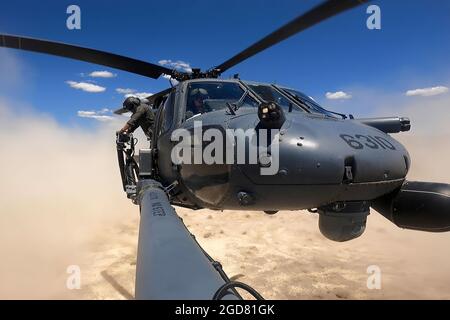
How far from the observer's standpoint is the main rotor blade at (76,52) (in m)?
5.53

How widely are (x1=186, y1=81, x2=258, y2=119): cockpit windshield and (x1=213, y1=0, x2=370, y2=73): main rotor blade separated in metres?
1.19

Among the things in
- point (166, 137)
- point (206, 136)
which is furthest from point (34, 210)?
point (206, 136)

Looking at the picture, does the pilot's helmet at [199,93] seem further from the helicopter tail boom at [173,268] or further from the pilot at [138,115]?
the helicopter tail boom at [173,268]

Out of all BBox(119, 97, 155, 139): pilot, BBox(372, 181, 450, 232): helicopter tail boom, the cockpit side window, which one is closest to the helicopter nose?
BBox(372, 181, 450, 232): helicopter tail boom

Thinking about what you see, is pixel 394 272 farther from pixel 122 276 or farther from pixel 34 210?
pixel 34 210

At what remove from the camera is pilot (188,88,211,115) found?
14.5ft

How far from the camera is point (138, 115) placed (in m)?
6.32

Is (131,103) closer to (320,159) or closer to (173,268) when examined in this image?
(320,159)

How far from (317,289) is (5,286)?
6878 mm

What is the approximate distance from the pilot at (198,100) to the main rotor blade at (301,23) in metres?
1.58

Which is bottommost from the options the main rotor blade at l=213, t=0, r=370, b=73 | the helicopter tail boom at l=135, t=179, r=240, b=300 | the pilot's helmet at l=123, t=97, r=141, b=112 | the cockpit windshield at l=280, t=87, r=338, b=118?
the helicopter tail boom at l=135, t=179, r=240, b=300

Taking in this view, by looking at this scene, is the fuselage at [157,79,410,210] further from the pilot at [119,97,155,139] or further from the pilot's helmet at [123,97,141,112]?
the pilot's helmet at [123,97,141,112]

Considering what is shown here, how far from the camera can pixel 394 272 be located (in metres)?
8.12

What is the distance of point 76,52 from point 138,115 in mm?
1467
